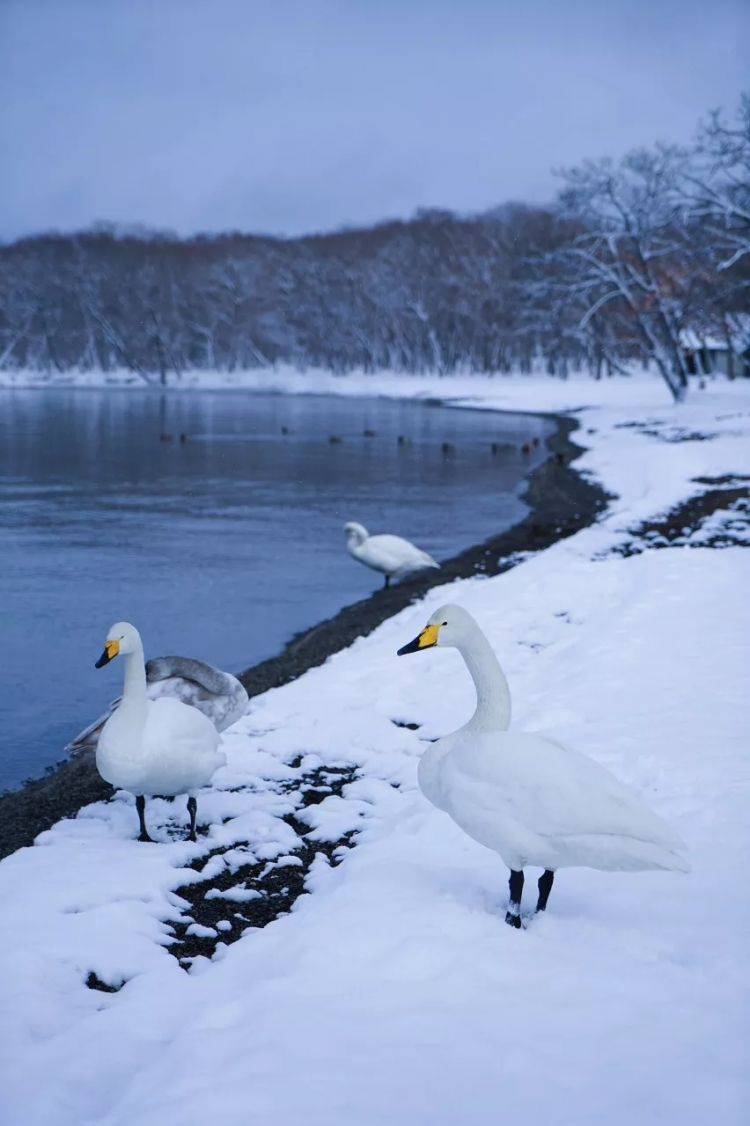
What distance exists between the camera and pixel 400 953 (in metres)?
4.13

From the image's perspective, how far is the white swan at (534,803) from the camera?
3.97 meters

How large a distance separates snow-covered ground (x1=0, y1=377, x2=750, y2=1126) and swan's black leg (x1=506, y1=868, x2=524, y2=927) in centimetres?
6

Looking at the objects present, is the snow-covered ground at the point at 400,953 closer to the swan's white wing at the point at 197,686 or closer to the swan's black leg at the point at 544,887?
the swan's black leg at the point at 544,887

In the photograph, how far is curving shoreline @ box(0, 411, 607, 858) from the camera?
748 cm

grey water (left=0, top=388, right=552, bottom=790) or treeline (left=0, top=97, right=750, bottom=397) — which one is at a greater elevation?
treeline (left=0, top=97, right=750, bottom=397)

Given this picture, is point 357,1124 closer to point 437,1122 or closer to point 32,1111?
point 437,1122

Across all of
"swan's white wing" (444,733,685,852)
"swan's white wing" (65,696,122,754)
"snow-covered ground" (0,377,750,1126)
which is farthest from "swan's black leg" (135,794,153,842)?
"swan's white wing" (444,733,685,852)

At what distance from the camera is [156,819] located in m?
6.80

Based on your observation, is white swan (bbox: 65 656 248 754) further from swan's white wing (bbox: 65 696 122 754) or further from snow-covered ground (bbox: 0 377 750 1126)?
snow-covered ground (bbox: 0 377 750 1126)

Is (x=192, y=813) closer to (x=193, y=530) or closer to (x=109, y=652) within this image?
(x=109, y=652)

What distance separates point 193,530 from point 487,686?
54.4 feet

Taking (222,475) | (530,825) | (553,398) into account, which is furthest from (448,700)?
(553,398)

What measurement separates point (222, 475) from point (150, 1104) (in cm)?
2771

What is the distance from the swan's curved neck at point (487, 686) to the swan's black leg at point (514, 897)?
658mm
